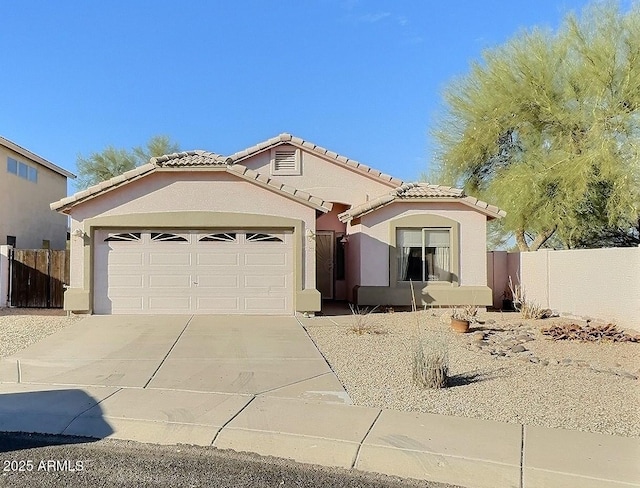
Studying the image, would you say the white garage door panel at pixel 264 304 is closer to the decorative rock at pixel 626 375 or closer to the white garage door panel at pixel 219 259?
the white garage door panel at pixel 219 259

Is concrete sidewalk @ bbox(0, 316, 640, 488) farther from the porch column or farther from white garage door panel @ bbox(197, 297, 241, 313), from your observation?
the porch column

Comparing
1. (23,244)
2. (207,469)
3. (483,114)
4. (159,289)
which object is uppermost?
(483,114)

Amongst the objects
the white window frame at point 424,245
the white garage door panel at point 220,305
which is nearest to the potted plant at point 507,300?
the white window frame at point 424,245

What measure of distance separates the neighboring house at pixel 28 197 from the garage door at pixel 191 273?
351 inches

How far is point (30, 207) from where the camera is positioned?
23.5 metres

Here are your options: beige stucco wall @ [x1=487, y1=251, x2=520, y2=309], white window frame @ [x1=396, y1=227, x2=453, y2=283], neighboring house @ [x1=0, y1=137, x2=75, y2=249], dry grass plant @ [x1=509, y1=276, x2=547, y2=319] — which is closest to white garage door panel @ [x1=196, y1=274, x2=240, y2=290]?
white window frame @ [x1=396, y1=227, x2=453, y2=283]

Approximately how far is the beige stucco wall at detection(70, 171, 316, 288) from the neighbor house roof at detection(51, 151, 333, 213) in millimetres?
184

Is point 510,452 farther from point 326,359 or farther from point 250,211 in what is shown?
point 250,211

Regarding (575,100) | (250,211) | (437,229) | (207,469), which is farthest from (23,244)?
(575,100)

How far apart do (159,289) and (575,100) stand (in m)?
16.1

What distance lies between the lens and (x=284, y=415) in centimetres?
647

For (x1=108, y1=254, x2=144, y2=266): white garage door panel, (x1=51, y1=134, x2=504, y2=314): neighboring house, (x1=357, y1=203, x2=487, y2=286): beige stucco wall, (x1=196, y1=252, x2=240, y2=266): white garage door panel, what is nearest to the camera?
(x1=51, y1=134, x2=504, y2=314): neighboring house

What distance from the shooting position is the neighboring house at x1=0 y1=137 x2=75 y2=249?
21312mm

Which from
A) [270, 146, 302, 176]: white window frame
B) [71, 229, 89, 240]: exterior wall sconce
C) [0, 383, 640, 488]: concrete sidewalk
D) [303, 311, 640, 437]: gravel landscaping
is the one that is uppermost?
[270, 146, 302, 176]: white window frame
